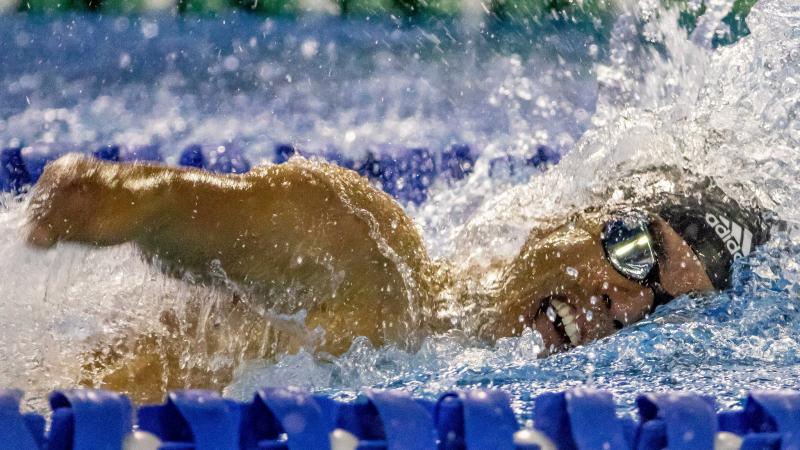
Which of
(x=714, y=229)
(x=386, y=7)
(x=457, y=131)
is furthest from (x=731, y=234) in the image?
(x=386, y=7)

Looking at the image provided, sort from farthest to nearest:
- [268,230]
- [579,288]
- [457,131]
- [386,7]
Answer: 1. [386,7]
2. [457,131]
3. [579,288]
4. [268,230]

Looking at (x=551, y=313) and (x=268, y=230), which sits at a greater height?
(x=268, y=230)

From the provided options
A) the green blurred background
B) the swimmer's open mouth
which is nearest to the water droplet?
the swimmer's open mouth

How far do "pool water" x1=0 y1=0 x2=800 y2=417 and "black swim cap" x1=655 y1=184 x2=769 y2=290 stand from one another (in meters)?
0.03

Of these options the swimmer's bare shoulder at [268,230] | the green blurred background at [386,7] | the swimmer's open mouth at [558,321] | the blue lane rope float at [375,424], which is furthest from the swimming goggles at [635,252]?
the green blurred background at [386,7]

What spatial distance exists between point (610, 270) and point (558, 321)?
0.11 metres

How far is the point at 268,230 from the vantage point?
1210mm

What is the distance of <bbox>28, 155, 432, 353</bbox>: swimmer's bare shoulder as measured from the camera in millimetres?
1119

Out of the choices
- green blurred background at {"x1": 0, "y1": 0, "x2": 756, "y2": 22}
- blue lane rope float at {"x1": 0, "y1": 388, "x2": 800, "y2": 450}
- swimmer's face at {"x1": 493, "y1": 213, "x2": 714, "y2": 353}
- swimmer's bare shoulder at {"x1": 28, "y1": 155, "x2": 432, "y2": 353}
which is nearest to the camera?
blue lane rope float at {"x1": 0, "y1": 388, "x2": 800, "y2": 450}

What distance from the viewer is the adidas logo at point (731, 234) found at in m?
1.41

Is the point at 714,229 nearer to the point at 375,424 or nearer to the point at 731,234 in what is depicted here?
the point at 731,234

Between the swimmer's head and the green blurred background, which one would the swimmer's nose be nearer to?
the swimmer's head

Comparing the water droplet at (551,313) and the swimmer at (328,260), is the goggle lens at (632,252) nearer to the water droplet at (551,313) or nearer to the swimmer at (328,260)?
the swimmer at (328,260)

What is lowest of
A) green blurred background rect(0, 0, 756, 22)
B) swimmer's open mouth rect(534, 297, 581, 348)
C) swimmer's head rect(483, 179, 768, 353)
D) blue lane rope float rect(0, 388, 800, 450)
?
blue lane rope float rect(0, 388, 800, 450)
